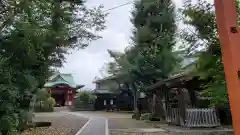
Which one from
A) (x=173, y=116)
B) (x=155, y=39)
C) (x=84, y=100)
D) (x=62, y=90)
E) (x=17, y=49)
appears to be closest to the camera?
(x=17, y=49)

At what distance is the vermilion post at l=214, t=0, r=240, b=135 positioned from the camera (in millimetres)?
1990

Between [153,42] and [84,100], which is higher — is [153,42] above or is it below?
above

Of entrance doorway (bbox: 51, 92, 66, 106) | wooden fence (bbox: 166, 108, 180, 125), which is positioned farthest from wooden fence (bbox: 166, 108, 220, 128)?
entrance doorway (bbox: 51, 92, 66, 106)

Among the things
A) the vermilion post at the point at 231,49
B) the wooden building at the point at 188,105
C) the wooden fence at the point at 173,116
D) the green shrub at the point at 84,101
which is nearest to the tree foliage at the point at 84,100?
the green shrub at the point at 84,101

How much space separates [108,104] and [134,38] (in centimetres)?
1687

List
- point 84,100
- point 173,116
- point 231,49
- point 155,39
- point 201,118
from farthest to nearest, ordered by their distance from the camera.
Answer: point 84,100 → point 155,39 → point 173,116 → point 201,118 → point 231,49

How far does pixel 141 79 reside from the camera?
27.0 metres

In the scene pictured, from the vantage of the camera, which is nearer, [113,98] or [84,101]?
[84,101]

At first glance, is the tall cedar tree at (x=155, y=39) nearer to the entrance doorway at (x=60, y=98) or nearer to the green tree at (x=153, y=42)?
the green tree at (x=153, y=42)

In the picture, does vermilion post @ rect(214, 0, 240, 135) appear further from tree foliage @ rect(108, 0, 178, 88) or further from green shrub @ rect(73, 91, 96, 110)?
green shrub @ rect(73, 91, 96, 110)

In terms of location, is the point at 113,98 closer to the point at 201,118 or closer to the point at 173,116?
the point at 173,116

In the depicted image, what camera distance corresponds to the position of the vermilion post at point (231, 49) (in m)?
1.99

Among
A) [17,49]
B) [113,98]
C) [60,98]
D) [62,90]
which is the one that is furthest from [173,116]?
[60,98]

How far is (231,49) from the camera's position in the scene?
2.08m
